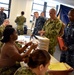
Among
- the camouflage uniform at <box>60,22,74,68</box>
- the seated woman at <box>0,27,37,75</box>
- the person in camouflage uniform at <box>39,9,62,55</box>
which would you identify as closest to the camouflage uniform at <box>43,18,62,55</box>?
the person in camouflage uniform at <box>39,9,62,55</box>

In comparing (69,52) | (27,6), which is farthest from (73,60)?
(27,6)

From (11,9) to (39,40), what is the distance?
224 inches

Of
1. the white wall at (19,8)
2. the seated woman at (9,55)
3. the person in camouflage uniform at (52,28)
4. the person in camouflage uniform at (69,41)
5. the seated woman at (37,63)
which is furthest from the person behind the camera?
the white wall at (19,8)

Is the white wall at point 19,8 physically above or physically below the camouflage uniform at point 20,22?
above

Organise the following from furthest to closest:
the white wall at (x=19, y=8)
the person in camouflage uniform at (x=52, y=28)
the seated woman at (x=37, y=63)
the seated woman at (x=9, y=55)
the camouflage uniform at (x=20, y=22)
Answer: the white wall at (x=19, y=8), the camouflage uniform at (x=20, y=22), the person in camouflage uniform at (x=52, y=28), the seated woman at (x=9, y=55), the seated woman at (x=37, y=63)

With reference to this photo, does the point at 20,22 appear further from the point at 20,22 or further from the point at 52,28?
the point at 52,28

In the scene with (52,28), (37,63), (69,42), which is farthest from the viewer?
(52,28)

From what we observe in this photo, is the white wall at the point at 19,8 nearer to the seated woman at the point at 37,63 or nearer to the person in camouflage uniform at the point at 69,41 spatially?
the person in camouflage uniform at the point at 69,41

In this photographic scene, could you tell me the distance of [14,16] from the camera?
328 inches

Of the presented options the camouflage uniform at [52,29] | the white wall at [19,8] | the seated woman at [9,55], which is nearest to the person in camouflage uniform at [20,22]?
the white wall at [19,8]

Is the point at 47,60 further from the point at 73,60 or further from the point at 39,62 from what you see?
the point at 73,60

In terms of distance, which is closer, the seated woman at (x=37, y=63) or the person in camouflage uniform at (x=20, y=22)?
the seated woman at (x=37, y=63)

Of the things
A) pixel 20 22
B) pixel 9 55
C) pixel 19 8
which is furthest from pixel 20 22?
pixel 9 55

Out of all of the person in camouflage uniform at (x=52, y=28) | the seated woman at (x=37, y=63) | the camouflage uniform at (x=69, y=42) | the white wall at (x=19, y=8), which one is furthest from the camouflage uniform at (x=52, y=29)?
the white wall at (x=19, y=8)
